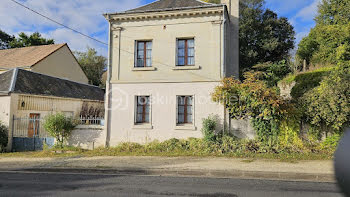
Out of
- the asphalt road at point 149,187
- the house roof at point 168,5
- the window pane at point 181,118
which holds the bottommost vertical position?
the asphalt road at point 149,187

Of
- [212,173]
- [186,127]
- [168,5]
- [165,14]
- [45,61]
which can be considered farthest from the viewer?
[45,61]

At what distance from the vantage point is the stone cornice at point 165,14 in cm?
1146

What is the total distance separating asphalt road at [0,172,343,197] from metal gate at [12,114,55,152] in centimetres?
518

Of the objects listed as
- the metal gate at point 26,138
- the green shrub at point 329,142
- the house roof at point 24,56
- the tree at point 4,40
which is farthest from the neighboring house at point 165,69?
the tree at point 4,40

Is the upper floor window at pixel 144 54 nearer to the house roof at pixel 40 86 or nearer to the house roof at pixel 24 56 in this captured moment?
the house roof at pixel 40 86

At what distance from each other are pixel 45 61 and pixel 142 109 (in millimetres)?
13376

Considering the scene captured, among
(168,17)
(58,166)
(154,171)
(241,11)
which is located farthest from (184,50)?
(241,11)

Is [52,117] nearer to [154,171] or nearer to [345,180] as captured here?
[154,171]

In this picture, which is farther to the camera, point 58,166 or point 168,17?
point 168,17

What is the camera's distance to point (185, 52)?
12.1m

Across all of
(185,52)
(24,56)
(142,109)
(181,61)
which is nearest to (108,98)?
(142,109)

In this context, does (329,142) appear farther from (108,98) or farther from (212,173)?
(108,98)

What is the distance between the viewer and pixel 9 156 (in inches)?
422

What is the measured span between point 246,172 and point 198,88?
205 inches
